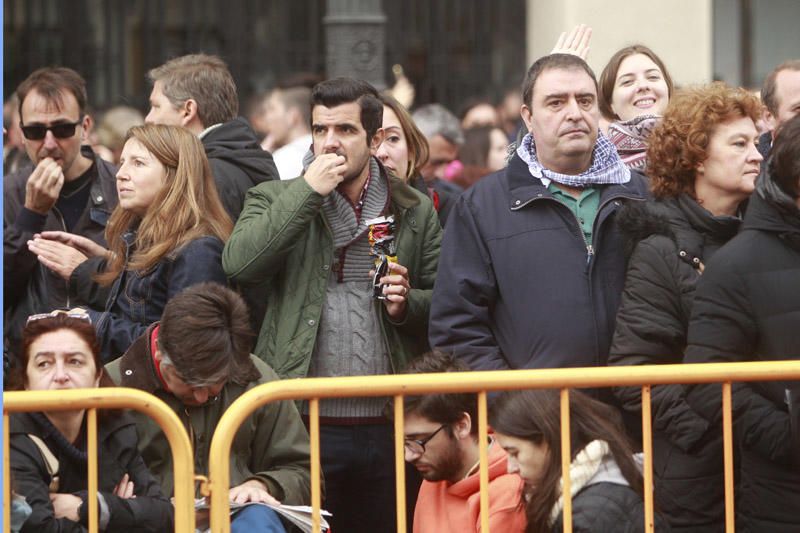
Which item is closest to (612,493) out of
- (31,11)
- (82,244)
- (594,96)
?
(594,96)

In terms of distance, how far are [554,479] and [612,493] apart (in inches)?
6.3

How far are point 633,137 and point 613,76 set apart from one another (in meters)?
0.42

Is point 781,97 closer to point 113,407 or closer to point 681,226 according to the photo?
point 681,226

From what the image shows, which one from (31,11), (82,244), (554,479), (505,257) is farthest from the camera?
(31,11)

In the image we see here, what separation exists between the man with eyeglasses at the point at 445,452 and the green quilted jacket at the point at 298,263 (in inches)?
21.6

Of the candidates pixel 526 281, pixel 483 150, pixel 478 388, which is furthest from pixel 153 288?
pixel 483 150

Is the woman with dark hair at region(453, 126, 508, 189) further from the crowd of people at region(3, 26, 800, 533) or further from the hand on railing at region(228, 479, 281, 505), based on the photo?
the hand on railing at region(228, 479, 281, 505)

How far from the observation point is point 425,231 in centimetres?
544

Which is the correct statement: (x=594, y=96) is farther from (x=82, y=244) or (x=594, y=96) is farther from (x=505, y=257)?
(x=82, y=244)

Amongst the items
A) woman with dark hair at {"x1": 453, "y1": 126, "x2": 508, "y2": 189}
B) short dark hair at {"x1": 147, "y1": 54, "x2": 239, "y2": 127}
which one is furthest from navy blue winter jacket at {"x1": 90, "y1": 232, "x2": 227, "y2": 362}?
woman with dark hair at {"x1": 453, "y1": 126, "x2": 508, "y2": 189}

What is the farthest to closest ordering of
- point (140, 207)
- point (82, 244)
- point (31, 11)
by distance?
point (31, 11) → point (82, 244) → point (140, 207)

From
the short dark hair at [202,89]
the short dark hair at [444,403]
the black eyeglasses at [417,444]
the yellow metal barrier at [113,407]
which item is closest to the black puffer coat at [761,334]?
the short dark hair at [444,403]

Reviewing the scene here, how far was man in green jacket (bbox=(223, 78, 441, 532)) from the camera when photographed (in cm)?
509

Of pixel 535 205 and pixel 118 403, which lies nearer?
pixel 118 403
